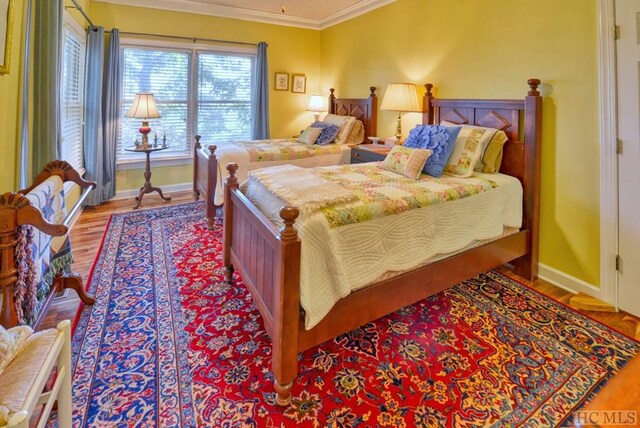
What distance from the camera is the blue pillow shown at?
268 centimetres

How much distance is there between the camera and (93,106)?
4.20 m

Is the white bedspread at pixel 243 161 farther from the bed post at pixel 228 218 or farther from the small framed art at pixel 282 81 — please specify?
the small framed art at pixel 282 81

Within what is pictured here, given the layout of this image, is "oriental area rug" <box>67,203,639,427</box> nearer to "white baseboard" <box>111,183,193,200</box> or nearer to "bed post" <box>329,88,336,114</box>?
"white baseboard" <box>111,183,193,200</box>

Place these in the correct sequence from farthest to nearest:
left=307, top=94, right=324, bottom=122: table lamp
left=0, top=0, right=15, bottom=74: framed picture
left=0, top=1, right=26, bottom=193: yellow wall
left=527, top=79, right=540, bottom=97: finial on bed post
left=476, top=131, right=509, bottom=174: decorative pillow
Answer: left=307, top=94, right=324, bottom=122: table lamp < left=476, top=131, right=509, bottom=174: decorative pillow < left=527, top=79, right=540, bottom=97: finial on bed post < left=0, top=1, right=26, bottom=193: yellow wall < left=0, top=0, right=15, bottom=74: framed picture

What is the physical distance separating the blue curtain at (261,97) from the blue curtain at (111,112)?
1.82 m

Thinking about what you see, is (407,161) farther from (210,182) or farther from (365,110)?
(365,110)

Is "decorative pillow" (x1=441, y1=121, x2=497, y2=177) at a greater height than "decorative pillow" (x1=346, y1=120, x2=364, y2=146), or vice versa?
"decorative pillow" (x1=346, y1=120, x2=364, y2=146)

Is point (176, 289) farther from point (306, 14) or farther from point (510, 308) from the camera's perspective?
point (306, 14)

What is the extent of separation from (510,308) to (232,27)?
5008 millimetres

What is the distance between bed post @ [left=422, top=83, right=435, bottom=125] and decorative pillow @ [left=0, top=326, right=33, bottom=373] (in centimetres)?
349

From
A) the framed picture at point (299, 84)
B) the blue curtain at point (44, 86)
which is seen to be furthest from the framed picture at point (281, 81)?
the blue curtain at point (44, 86)

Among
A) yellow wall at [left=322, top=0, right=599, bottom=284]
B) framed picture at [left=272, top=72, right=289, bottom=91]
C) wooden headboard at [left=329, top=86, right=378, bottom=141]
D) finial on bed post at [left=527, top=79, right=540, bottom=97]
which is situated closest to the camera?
yellow wall at [left=322, top=0, right=599, bottom=284]

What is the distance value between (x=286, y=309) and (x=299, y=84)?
16.3ft

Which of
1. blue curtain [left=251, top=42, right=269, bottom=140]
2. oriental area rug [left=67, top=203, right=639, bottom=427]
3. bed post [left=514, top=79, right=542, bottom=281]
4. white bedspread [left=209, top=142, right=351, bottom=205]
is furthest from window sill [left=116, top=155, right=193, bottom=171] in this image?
bed post [left=514, top=79, right=542, bottom=281]
